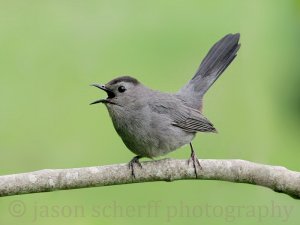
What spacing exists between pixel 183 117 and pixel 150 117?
1.12 feet

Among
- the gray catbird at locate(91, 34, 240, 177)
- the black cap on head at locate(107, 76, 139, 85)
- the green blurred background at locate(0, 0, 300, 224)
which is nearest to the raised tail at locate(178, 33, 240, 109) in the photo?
the gray catbird at locate(91, 34, 240, 177)

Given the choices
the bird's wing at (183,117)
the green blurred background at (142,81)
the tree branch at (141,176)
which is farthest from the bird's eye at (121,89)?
the green blurred background at (142,81)

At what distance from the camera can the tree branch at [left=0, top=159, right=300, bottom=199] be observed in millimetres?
4824

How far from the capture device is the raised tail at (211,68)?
6359 mm

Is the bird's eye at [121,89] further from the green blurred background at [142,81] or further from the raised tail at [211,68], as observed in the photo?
the green blurred background at [142,81]

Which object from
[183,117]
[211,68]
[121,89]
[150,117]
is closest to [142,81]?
[211,68]

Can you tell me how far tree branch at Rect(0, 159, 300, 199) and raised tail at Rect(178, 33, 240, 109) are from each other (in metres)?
1.26

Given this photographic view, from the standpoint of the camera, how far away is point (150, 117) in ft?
18.9

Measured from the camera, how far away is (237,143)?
27.5 feet

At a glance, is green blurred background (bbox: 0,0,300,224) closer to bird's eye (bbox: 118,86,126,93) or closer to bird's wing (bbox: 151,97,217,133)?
bird's wing (bbox: 151,97,217,133)

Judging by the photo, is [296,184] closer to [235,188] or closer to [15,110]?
[235,188]

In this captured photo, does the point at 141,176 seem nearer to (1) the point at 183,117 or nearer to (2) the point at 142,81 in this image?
(1) the point at 183,117

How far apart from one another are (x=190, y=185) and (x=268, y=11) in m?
3.90

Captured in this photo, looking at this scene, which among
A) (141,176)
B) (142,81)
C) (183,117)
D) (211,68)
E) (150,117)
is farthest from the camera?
(142,81)
